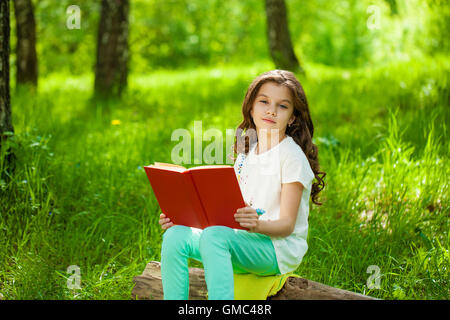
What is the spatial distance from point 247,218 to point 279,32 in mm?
5375

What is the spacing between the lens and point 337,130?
14.5ft

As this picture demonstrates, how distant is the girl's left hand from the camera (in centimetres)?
193

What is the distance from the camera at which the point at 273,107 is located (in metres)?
2.16

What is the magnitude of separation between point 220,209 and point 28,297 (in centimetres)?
119

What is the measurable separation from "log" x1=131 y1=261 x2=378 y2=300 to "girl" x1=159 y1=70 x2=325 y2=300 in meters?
0.13

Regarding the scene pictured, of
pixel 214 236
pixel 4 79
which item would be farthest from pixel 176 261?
pixel 4 79

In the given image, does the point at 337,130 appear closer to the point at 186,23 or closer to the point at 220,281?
the point at 220,281

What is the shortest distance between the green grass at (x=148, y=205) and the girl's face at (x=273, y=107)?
93 cm

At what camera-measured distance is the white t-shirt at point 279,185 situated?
2041 millimetres

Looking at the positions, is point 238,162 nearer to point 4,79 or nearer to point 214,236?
point 214,236

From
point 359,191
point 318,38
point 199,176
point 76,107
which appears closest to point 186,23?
point 318,38

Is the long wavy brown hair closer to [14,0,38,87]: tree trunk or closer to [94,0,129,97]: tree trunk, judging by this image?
[94,0,129,97]: tree trunk

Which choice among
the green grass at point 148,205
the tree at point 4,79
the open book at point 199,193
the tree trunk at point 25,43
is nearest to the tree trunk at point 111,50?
the green grass at point 148,205

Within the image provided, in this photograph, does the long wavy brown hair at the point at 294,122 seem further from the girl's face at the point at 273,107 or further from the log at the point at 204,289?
the log at the point at 204,289
